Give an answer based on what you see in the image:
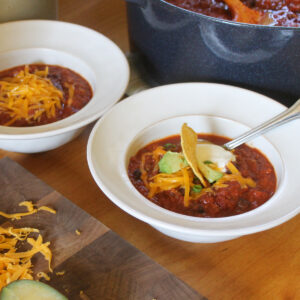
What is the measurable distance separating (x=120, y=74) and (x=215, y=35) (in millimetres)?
276

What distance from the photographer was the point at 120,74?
1.23 metres

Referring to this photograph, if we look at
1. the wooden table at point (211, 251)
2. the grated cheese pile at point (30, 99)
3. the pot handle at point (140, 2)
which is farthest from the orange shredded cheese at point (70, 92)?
the pot handle at point (140, 2)

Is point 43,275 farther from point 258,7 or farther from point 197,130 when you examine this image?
point 258,7

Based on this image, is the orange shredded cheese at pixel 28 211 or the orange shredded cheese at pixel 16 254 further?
the orange shredded cheese at pixel 28 211

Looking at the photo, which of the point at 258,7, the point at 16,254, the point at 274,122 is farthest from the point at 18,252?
the point at 258,7

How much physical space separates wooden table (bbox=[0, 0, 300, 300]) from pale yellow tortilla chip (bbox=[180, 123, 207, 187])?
158 mm

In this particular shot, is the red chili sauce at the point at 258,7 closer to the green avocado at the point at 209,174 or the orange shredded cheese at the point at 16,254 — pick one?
the green avocado at the point at 209,174

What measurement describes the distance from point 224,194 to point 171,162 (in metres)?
0.13

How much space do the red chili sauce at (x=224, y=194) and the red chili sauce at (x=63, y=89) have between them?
0.28 metres

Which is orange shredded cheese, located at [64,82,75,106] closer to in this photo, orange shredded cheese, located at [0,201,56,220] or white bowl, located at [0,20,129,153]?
white bowl, located at [0,20,129,153]

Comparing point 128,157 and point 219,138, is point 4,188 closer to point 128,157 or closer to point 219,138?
point 128,157

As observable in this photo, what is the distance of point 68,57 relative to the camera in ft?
4.51

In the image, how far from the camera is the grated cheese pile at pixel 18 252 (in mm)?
857

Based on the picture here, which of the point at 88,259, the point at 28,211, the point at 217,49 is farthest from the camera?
the point at 217,49
